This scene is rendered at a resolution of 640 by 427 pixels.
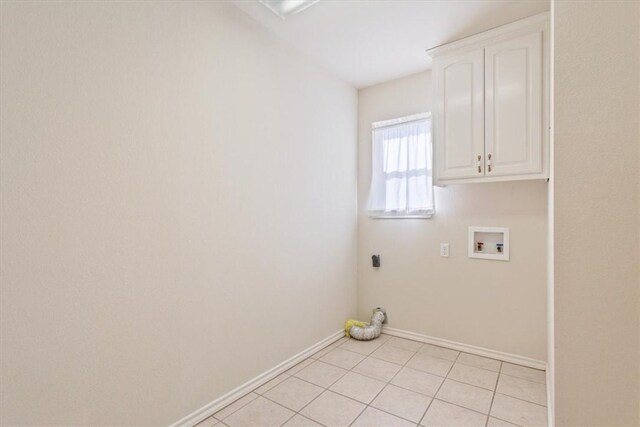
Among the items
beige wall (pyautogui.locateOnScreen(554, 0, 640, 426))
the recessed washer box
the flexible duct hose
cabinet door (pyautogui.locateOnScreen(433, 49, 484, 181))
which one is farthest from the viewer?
the flexible duct hose

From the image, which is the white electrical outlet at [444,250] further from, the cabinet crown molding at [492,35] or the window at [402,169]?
the cabinet crown molding at [492,35]

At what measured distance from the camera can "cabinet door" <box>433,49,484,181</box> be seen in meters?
2.40

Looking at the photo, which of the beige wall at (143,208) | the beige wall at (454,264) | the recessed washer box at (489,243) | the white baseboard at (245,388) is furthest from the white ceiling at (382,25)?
the white baseboard at (245,388)

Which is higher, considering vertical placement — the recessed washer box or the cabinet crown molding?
the cabinet crown molding

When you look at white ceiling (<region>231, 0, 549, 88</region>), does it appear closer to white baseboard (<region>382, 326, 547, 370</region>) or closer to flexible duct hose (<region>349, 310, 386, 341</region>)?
flexible duct hose (<region>349, 310, 386, 341</region>)

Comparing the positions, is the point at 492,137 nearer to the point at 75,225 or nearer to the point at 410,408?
the point at 410,408

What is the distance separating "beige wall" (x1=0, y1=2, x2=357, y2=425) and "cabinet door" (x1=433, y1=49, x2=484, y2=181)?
3.87 feet

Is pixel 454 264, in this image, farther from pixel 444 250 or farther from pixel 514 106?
pixel 514 106

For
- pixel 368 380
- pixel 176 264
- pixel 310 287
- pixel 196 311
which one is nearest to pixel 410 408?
pixel 368 380

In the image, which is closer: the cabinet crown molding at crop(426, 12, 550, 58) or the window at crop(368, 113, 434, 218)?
the cabinet crown molding at crop(426, 12, 550, 58)

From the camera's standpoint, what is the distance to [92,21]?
141cm

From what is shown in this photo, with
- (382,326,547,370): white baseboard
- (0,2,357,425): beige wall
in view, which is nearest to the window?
(0,2,357,425): beige wall

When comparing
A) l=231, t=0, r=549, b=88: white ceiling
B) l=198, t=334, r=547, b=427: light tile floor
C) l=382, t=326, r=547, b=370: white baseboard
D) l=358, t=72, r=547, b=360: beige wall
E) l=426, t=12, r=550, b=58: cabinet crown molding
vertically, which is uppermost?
l=231, t=0, r=549, b=88: white ceiling

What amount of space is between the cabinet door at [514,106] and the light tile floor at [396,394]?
1501mm
